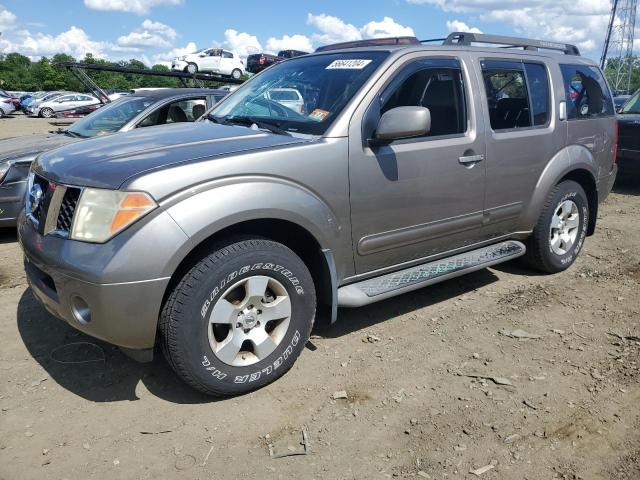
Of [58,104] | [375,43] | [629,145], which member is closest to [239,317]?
[375,43]

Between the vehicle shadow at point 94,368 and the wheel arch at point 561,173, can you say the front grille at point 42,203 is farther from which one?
the wheel arch at point 561,173

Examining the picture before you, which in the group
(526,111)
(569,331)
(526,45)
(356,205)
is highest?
(526,45)

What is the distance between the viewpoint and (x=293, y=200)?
317 cm

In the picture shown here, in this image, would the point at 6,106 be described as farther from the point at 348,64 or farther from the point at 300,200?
the point at 300,200

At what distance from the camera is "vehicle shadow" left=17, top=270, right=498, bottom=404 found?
3.22 meters

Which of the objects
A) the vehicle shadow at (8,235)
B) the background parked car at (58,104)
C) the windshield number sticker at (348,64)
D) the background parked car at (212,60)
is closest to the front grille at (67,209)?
the windshield number sticker at (348,64)

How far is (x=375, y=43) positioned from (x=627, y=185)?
754 cm

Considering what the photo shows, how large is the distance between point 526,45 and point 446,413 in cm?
343

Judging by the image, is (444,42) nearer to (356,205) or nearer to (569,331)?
(356,205)

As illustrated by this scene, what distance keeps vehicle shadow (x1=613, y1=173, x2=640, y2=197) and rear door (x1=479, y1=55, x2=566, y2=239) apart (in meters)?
5.44

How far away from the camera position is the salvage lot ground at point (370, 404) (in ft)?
8.61

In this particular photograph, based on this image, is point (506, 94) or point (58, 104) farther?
point (58, 104)

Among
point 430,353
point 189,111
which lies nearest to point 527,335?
point 430,353

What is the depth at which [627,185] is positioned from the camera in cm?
1013
